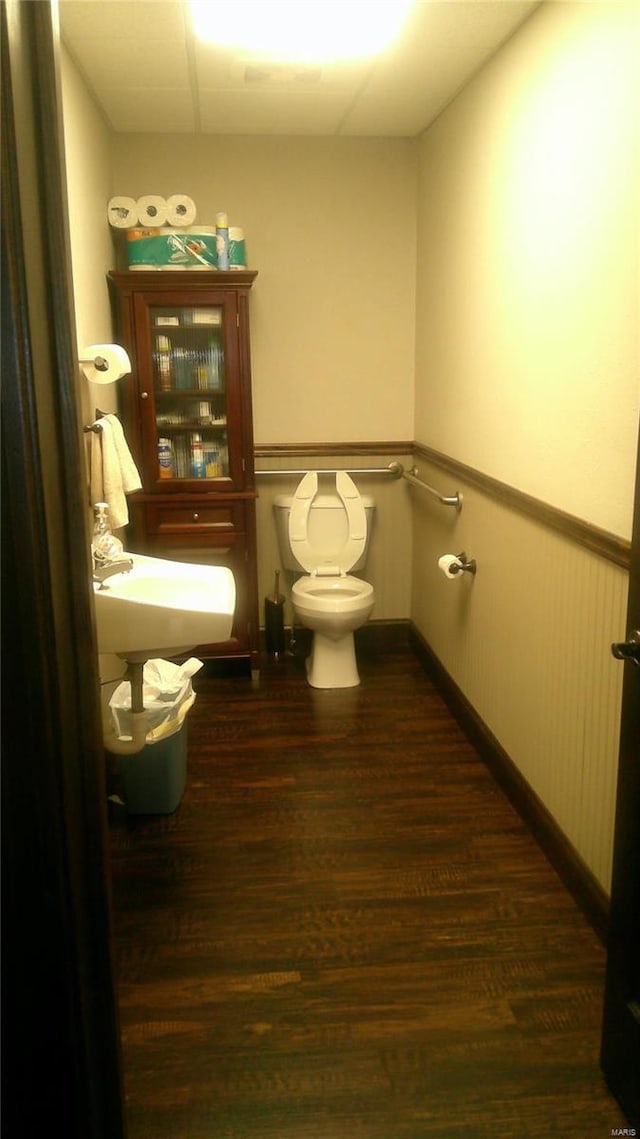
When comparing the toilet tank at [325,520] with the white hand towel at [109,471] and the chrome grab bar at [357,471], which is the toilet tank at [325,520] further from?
the white hand towel at [109,471]

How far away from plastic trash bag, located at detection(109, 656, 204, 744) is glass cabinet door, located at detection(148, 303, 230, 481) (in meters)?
1.16

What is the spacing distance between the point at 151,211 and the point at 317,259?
2.52 ft

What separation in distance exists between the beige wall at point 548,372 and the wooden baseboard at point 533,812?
40 millimetres

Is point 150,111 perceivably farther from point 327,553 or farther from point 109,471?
point 327,553

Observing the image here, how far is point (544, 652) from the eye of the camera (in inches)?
95.1

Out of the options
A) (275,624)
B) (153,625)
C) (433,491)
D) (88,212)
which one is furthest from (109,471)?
(275,624)

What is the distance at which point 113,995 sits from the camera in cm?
126

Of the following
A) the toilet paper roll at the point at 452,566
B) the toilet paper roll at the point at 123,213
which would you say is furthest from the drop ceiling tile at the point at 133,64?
the toilet paper roll at the point at 452,566

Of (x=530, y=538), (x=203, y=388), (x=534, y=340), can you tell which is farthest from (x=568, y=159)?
(x=203, y=388)

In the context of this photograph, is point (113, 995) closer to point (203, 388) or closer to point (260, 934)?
point (260, 934)

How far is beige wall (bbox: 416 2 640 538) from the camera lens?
1.89m

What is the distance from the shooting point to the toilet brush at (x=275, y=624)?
4039mm

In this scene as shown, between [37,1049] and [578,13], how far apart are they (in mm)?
2334

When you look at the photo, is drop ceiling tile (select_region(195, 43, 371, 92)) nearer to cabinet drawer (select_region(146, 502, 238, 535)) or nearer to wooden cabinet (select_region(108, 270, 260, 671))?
wooden cabinet (select_region(108, 270, 260, 671))
